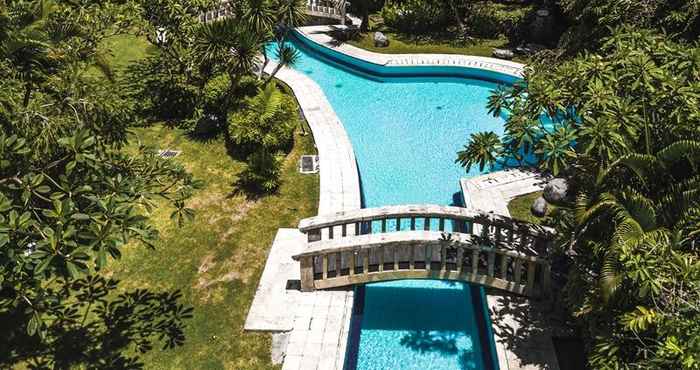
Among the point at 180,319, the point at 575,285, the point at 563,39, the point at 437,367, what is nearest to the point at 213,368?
the point at 180,319

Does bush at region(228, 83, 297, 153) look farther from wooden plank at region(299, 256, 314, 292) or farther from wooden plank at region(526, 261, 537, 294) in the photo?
wooden plank at region(526, 261, 537, 294)

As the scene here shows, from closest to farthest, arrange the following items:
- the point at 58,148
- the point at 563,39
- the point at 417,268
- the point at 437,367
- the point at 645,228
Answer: the point at 645,228
the point at 58,148
the point at 437,367
the point at 417,268
the point at 563,39

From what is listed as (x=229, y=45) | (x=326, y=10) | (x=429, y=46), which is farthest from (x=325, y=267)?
(x=326, y=10)

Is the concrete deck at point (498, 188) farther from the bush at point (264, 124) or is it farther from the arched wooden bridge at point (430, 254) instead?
the bush at point (264, 124)

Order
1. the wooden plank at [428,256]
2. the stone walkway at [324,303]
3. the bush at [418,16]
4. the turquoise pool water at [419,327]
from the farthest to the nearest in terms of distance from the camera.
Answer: the bush at [418,16], the wooden plank at [428,256], the turquoise pool water at [419,327], the stone walkway at [324,303]

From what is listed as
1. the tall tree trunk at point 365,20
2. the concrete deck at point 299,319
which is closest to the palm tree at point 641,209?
the concrete deck at point 299,319

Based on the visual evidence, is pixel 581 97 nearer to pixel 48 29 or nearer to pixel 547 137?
pixel 547 137

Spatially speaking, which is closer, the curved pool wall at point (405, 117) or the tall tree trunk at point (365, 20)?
the curved pool wall at point (405, 117)
